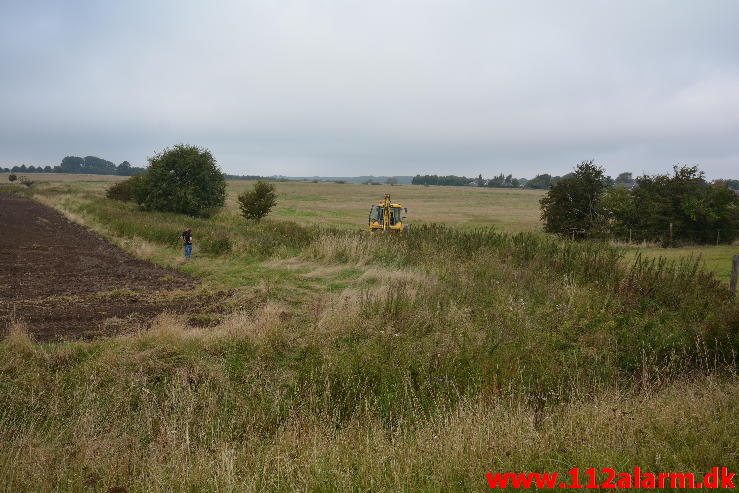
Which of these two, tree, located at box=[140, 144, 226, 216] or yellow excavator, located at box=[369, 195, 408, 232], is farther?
→ tree, located at box=[140, 144, 226, 216]

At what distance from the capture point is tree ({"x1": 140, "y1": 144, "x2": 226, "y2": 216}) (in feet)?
112

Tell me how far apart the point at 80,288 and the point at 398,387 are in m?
10.2

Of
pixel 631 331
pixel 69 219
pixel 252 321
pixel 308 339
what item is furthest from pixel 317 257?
pixel 69 219

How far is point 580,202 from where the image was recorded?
24.0 meters

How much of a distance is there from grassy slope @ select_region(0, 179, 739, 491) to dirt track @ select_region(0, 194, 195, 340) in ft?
4.47

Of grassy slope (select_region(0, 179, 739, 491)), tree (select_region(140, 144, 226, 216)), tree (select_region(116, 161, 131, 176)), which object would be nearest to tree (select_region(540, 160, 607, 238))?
grassy slope (select_region(0, 179, 739, 491))

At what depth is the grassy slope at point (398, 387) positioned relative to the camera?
145 inches

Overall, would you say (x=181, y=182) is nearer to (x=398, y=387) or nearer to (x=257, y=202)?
(x=257, y=202)

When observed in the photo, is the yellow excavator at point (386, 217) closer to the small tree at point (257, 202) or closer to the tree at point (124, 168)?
the small tree at point (257, 202)

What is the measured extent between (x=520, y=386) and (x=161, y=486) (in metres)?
3.91

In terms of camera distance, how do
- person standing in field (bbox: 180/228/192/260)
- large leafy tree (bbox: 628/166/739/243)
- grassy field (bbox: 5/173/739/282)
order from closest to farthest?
person standing in field (bbox: 180/228/192/260), grassy field (bbox: 5/173/739/282), large leafy tree (bbox: 628/166/739/243)

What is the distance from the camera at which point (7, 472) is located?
3.75 m

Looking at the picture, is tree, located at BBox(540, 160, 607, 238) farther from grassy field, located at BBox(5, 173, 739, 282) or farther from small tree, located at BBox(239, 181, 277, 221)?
small tree, located at BBox(239, 181, 277, 221)

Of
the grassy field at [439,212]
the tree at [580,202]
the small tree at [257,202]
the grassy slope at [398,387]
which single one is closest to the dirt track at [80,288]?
the grassy slope at [398,387]
